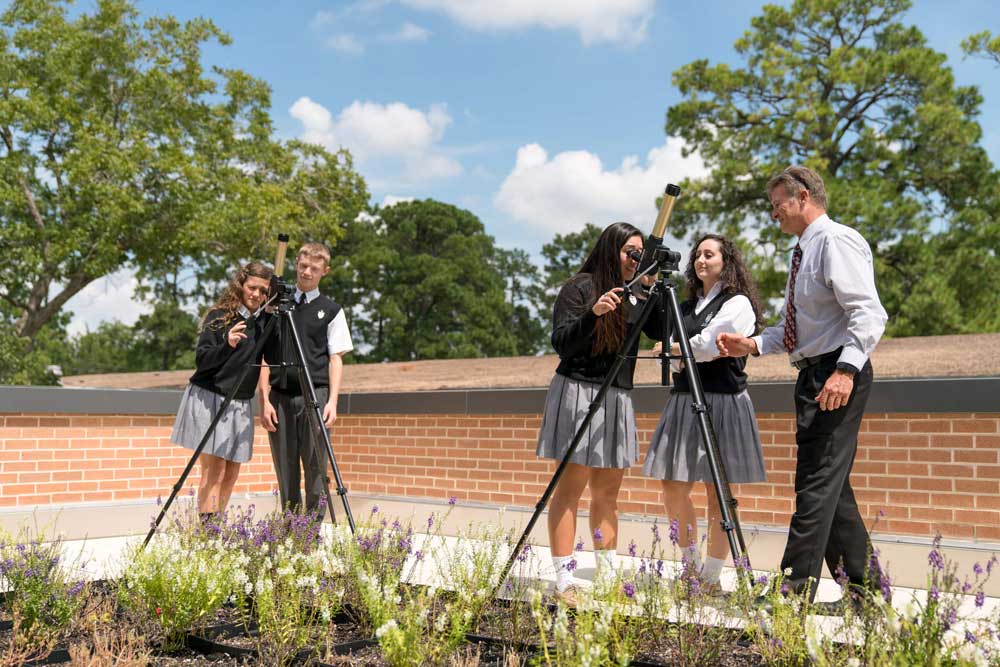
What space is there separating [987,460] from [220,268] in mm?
20534

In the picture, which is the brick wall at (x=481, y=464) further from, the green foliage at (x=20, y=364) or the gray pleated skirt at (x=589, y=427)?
the green foliage at (x=20, y=364)

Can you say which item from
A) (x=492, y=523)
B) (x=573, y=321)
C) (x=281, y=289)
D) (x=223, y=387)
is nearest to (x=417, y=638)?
(x=573, y=321)

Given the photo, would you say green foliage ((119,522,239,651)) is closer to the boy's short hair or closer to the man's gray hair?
the boy's short hair

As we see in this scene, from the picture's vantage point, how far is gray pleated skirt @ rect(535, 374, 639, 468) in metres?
4.34

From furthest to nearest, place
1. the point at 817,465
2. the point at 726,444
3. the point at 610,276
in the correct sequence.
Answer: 1. the point at 726,444
2. the point at 610,276
3. the point at 817,465

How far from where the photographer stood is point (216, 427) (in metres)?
5.58

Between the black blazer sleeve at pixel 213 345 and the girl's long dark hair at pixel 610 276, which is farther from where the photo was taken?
the black blazer sleeve at pixel 213 345

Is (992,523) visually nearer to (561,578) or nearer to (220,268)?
(561,578)

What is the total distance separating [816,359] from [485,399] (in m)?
3.99

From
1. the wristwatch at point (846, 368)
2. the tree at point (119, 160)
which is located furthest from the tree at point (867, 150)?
the wristwatch at point (846, 368)

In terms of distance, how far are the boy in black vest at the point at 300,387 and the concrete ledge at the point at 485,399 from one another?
6.69 ft

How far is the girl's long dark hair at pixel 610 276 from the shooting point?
4.23 meters

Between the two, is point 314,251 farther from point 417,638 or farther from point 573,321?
point 417,638

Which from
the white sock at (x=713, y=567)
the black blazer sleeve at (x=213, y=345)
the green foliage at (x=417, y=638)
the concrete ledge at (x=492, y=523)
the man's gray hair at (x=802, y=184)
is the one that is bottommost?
the concrete ledge at (x=492, y=523)
